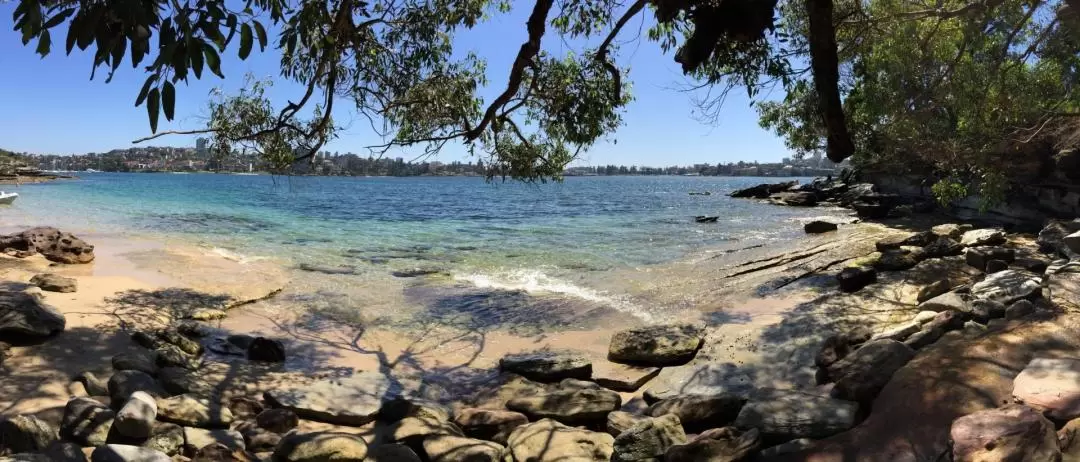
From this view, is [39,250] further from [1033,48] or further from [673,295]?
[1033,48]

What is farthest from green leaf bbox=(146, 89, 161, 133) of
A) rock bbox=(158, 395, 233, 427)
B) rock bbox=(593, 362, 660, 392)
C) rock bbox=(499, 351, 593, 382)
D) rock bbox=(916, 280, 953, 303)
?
rock bbox=(916, 280, 953, 303)

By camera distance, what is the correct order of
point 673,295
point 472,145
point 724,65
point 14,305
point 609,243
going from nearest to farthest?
point 14,305, point 724,65, point 472,145, point 673,295, point 609,243

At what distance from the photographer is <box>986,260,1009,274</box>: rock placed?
996cm

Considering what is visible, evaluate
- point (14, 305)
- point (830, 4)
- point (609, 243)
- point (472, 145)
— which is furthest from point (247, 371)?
point (609, 243)

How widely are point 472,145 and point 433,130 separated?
95 cm

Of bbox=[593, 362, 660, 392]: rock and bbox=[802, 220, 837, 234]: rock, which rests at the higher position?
bbox=[802, 220, 837, 234]: rock

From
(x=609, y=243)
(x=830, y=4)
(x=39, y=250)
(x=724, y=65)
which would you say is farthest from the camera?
(x=609, y=243)

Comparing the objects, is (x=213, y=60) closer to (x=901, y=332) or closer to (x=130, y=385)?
(x=130, y=385)

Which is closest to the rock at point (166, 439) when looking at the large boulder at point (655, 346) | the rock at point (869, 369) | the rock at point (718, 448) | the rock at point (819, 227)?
the rock at point (718, 448)

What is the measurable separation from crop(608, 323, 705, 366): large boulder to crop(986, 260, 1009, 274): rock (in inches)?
212

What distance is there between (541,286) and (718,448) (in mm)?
9513

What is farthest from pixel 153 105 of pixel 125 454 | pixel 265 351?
pixel 265 351

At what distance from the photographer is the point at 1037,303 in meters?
6.02

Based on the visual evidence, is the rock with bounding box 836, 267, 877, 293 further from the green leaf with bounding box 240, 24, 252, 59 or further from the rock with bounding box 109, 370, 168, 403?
the green leaf with bounding box 240, 24, 252, 59
